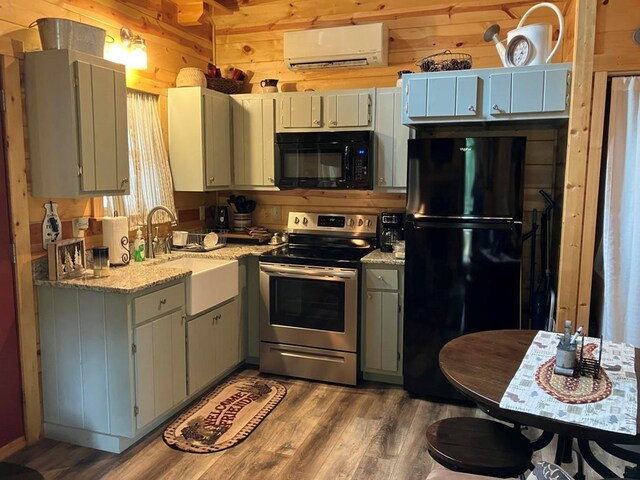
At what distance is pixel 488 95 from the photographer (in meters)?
3.20

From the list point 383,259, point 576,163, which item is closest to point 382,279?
point 383,259

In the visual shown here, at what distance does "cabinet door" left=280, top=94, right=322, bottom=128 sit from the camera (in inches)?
154

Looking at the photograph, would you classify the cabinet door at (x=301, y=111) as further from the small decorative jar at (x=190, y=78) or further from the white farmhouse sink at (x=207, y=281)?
the white farmhouse sink at (x=207, y=281)

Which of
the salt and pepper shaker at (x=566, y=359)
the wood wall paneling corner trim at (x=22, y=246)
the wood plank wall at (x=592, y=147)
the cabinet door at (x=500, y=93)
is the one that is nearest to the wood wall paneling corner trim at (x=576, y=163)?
the wood plank wall at (x=592, y=147)

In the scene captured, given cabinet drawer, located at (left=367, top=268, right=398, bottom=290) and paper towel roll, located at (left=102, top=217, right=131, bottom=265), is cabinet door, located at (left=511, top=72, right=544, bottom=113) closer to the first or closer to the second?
cabinet drawer, located at (left=367, top=268, right=398, bottom=290)

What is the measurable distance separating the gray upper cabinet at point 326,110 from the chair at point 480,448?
2.35m

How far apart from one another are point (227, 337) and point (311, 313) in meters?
0.60

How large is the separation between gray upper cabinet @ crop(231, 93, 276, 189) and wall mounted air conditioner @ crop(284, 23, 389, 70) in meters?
0.43

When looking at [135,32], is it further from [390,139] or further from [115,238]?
[390,139]

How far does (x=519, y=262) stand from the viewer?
3193mm

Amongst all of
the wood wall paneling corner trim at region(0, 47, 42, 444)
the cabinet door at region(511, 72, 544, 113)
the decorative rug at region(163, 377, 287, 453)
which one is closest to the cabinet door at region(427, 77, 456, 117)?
the cabinet door at region(511, 72, 544, 113)

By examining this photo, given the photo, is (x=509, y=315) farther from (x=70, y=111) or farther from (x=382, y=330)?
(x=70, y=111)

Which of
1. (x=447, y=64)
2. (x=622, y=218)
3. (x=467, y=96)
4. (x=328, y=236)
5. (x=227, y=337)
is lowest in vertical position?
(x=227, y=337)

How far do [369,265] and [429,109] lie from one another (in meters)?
1.09
